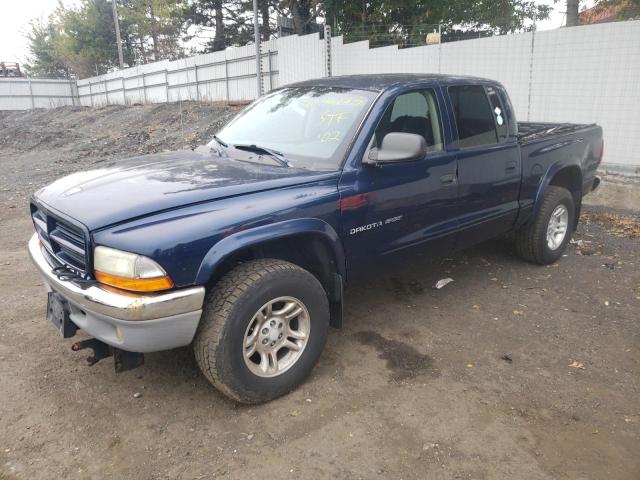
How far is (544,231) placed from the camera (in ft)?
16.5

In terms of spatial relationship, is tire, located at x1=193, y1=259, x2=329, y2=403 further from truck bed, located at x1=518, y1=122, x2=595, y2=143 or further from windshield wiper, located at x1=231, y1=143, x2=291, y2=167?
truck bed, located at x1=518, y1=122, x2=595, y2=143

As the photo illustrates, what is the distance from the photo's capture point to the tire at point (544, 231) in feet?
16.2

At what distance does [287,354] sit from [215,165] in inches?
52.3

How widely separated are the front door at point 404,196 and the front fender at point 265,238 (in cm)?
11

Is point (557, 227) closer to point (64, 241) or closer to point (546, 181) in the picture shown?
point (546, 181)

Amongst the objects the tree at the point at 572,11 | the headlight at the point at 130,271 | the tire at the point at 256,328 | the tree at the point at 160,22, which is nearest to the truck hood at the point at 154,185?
the headlight at the point at 130,271

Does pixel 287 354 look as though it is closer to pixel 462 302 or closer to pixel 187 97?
pixel 462 302

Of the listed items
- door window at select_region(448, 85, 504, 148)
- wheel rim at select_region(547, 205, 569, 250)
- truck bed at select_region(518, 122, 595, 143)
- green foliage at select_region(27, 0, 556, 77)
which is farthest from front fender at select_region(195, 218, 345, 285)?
green foliage at select_region(27, 0, 556, 77)

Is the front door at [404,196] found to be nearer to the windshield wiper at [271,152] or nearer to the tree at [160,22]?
the windshield wiper at [271,152]

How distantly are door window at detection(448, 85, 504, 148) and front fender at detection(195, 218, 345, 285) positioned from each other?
1493 millimetres

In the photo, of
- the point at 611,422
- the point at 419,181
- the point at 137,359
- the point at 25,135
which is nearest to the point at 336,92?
the point at 419,181

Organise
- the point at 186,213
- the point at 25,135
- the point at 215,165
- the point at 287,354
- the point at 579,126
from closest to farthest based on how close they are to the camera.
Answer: the point at 186,213, the point at 287,354, the point at 215,165, the point at 579,126, the point at 25,135

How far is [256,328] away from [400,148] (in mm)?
1418

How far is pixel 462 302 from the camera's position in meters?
4.47
